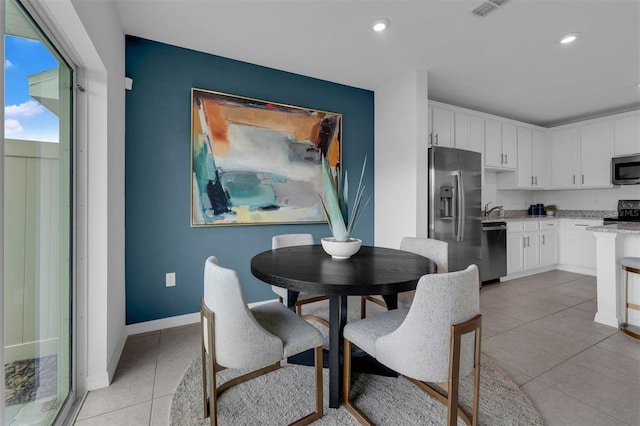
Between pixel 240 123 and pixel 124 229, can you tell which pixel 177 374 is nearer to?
pixel 124 229

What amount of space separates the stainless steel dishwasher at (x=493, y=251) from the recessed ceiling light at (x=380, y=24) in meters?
2.74

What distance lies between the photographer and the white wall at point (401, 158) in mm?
3152

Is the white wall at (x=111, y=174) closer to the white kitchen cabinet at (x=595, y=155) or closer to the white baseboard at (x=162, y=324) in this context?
the white baseboard at (x=162, y=324)

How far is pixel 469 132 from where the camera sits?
13.3ft

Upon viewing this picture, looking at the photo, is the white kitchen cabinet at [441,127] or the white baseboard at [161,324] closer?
the white baseboard at [161,324]

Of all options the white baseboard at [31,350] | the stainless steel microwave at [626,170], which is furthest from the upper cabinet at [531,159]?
the white baseboard at [31,350]

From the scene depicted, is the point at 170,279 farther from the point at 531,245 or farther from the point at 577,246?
the point at 577,246

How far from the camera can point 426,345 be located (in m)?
1.20

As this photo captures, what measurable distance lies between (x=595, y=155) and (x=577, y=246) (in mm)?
1409

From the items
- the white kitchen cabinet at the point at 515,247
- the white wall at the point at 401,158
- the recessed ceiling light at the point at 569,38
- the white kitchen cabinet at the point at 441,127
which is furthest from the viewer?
the white kitchen cabinet at the point at 515,247

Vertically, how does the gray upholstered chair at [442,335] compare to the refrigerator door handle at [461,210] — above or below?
below

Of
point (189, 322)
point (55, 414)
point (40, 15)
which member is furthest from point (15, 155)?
point (189, 322)

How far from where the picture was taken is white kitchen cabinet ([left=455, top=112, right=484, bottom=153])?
13.0ft

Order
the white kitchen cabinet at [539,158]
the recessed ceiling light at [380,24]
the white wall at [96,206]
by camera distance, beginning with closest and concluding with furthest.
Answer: the white wall at [96,206] < the recessed ceiling light at [380,24] < the white kitchen cabinet at [539,158]
